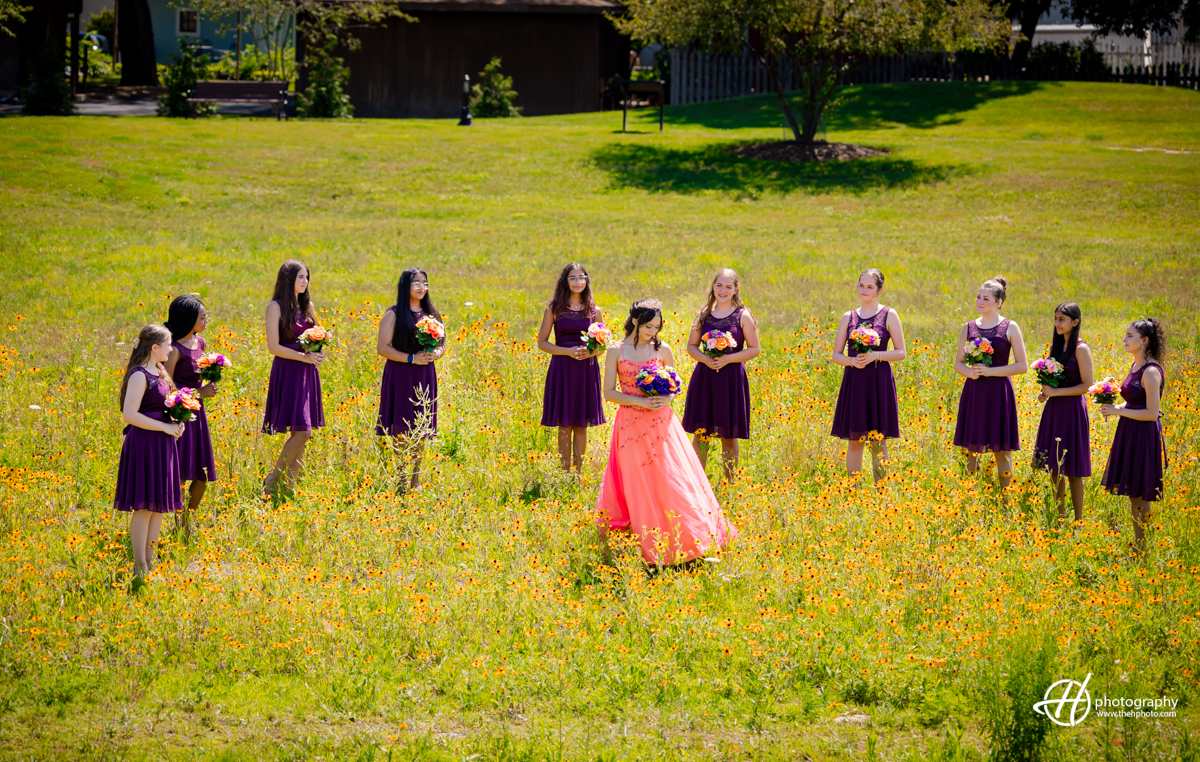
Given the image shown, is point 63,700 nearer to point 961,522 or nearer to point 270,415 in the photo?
point 270,415

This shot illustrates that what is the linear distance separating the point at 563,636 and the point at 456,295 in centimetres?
977

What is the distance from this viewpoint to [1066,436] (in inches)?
335

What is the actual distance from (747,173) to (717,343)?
19.9 m

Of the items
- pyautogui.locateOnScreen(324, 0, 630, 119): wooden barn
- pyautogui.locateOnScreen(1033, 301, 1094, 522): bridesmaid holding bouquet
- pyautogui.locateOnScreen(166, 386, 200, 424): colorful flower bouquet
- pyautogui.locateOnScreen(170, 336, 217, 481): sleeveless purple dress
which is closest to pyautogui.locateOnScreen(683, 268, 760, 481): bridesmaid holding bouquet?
pyautogui.locateOnScreen(1033, 301, 1094, 522): bridesmaid holding bouquet

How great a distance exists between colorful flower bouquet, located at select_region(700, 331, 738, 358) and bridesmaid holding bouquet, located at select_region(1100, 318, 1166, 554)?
10.1 feet

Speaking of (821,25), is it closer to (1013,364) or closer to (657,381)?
(1013,364)

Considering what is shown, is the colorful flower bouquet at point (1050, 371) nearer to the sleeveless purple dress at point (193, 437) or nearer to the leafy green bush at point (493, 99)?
the sleeveless purple dress at point (193, 437)

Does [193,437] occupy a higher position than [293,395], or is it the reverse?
[293,395]

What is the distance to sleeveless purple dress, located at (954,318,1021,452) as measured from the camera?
902 cm

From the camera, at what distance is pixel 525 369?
40.1ft

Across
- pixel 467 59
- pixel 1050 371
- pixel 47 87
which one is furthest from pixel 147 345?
pixel 467 59

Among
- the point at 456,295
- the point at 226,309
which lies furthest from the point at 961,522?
the point at 226,309

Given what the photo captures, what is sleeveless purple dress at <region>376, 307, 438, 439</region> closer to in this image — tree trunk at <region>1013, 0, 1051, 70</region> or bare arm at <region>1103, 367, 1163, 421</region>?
bare arm at <region>1103, 367, 1163, 421</region>

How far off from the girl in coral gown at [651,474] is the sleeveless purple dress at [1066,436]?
2846mm
